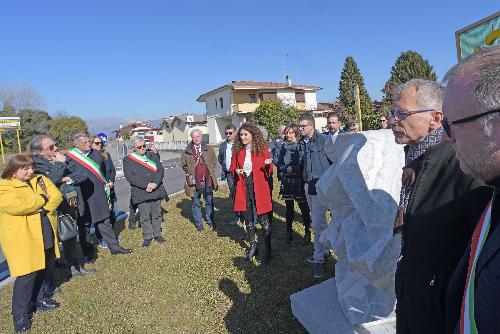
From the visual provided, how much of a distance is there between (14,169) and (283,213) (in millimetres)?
4719

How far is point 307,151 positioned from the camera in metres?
4.72

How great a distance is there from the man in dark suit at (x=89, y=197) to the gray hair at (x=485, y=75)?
5.08 m

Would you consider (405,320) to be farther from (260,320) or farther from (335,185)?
(260,320)

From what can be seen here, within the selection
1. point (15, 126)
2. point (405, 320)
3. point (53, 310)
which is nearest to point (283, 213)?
point (53, 310)

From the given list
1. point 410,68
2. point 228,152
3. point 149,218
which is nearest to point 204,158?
point 228,152

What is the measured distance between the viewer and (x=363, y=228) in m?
2.32

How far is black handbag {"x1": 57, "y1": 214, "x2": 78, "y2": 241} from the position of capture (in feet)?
13.6

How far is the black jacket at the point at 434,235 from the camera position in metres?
1.21

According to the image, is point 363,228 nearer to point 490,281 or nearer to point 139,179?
point 490,281

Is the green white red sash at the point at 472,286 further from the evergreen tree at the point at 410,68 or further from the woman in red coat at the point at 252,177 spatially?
the evergreen tree at the point at 410,68

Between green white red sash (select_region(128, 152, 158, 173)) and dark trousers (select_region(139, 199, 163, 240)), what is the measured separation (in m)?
0.58

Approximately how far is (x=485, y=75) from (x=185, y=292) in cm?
405

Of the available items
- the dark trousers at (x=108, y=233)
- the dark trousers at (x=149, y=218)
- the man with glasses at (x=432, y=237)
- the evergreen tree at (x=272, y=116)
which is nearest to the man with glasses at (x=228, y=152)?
the dark trousers at (x=149, y=218)

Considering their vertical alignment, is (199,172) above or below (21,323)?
above
